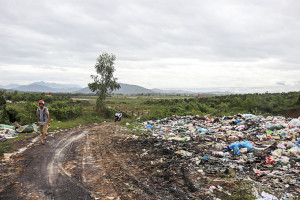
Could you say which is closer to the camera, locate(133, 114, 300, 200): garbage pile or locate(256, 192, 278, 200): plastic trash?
locate(256, 192, 278, 200): plastic trash

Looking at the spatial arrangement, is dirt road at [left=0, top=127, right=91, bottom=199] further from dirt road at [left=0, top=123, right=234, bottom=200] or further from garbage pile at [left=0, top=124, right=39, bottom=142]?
garbage pile at [left=0, top=124, right=39, bottom=142]

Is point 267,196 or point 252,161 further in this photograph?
point 252,161

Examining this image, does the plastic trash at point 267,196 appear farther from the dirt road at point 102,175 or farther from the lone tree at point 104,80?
the lone tree at point 104,80

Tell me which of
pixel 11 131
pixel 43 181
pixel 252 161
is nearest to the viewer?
pixel 43 181

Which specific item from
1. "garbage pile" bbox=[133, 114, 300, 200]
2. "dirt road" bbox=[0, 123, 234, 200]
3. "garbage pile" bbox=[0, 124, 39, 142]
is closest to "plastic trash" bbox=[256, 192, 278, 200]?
"garbage pile" bbox=[133, 114, 300, 200]

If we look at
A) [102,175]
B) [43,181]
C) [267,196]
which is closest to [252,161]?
[267,196]

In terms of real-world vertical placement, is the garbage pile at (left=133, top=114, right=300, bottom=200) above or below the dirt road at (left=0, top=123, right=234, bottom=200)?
above

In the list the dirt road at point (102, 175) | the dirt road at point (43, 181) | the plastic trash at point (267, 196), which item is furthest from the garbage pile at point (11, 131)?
the plastic trash at point (267, 196)

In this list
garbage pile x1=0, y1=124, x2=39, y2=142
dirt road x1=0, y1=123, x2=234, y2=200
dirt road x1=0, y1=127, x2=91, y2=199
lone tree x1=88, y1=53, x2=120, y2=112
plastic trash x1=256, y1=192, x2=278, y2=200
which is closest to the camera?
plastic trash x1=256, y1=192, x2=278, y2=200

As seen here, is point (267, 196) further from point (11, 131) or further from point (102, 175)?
point (11, 131)

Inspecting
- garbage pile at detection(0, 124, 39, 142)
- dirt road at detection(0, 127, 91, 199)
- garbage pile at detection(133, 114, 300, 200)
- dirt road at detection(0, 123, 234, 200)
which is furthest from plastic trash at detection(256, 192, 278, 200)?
garbage pile at detection(0, 124, 39, 142)

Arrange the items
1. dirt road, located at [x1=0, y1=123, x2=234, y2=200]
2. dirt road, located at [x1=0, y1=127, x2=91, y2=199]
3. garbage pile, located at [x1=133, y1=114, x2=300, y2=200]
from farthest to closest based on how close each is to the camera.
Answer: garbage pile, located at [x1=133, y1=114, x2=300, y2=200] → dirt road, located at [x1=0, y1=123, x2=234, y2=200] → dirt road, located at [x1=0, y1=127, x2=91, y2=199]

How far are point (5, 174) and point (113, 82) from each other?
50.5 feet

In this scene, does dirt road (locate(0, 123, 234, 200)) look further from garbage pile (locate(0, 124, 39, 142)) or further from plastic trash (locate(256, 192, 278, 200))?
garbage pile (locate(0, 124, 39, 142))
